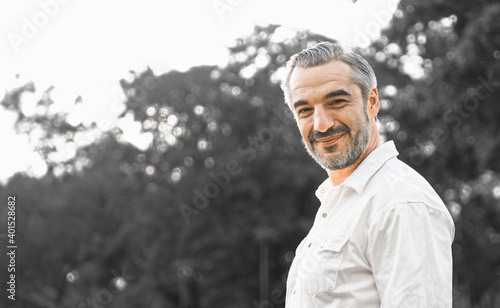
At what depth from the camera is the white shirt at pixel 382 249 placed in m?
1.44

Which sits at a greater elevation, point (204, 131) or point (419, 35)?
point (419, 35)

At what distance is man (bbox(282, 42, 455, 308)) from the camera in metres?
1.45

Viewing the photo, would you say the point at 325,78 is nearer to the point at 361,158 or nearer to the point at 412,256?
the point at 361,158

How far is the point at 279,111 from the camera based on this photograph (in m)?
21.1

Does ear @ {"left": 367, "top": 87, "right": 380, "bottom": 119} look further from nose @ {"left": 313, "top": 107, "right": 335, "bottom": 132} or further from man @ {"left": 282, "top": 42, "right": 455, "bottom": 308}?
nose @ {"left": 313, "top": 107, "right": 335, "bottom": 132}

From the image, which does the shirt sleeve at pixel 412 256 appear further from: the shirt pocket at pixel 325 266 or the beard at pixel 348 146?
the beard at pixel 348 146

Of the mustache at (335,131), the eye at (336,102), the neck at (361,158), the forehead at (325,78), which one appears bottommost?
the neck at (361,158)

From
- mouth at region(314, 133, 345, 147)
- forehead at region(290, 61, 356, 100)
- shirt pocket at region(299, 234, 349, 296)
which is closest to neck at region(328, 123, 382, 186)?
mouth at region(314, 133, 345, 147)

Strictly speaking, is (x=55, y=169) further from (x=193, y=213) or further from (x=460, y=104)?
(x=460, y=104)

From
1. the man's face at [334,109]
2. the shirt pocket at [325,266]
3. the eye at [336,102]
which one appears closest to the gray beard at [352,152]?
the man's face at [334,109]

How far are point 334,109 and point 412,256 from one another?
2.07 ft

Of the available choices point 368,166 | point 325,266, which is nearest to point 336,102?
point 368,166

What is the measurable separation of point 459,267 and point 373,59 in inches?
297

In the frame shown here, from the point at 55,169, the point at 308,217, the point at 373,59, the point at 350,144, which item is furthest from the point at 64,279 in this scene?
the point at 350,144
